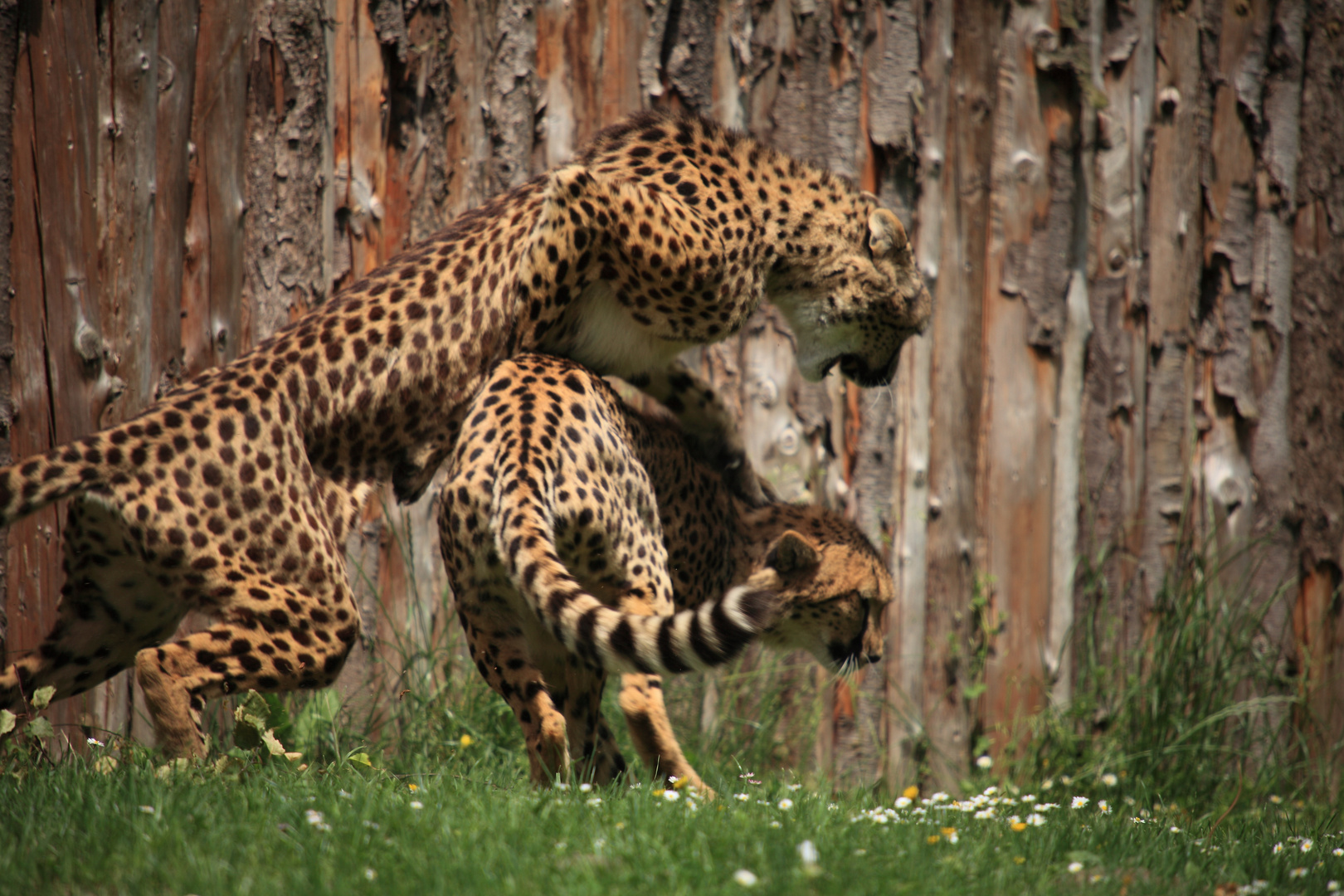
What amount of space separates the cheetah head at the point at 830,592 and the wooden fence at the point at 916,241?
0.81m

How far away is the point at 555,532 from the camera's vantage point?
3193 millimetres

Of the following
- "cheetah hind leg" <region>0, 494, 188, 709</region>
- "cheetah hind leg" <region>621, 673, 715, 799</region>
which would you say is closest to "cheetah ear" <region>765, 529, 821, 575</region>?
"cheetah hind leg" <region>621, 673, 715, 799</region>

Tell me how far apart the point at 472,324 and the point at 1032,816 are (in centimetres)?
218

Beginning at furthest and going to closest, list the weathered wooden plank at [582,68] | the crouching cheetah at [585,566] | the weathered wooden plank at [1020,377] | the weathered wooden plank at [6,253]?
1. the weathered wooden plank at [1020,377]
2. the weathered wooden plank at [582,68]
3. the weathered wooden plank at [6,253]
4. the crouching cheetah at [585,566]

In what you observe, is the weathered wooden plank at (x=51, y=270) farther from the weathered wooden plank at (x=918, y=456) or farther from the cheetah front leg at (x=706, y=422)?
the weathered wooden plank at (x=918, y=456)

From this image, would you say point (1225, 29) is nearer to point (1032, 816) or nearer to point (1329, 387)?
point (1329, 387)

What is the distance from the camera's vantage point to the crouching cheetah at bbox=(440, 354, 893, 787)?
274 cm

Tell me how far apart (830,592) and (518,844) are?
187cm

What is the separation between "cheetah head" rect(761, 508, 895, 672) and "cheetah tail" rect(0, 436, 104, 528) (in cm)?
215

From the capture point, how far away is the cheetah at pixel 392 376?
3033mm

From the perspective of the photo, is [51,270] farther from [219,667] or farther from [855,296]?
[855,296]

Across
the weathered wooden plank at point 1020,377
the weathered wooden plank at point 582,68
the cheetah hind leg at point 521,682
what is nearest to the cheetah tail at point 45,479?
the cheetah hind leg at point 521,682

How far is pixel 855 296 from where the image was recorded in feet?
13.4

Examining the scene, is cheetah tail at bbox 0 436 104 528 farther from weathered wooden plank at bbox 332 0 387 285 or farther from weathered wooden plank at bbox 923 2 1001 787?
weathered wooden plank at bbox 923 2 1001 787
